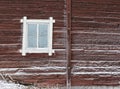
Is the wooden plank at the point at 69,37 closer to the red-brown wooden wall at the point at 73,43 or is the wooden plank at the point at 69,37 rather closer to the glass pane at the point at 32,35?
the red-brown wooden wall at the point at 73,43

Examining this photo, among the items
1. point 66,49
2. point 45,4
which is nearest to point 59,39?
point 66,49

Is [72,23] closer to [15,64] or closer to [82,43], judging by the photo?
[82,43]

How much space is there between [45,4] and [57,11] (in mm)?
437

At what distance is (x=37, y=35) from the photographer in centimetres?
1280

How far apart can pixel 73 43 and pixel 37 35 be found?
1161 mm

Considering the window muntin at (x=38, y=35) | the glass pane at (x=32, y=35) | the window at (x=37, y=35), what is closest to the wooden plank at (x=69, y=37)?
the window at (x=37, y=35)

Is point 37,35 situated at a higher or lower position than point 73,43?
higher

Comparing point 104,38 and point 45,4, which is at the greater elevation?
point 45,4

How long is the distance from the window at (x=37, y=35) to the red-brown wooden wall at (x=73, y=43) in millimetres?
142

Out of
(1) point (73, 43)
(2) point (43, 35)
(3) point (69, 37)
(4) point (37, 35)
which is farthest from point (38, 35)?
(1) point (73, 43)

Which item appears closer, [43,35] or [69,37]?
[69,37]

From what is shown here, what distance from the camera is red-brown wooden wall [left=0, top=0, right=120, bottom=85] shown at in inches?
497

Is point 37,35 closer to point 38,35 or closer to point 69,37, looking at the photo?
point 38,35

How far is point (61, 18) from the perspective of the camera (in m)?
12.8
